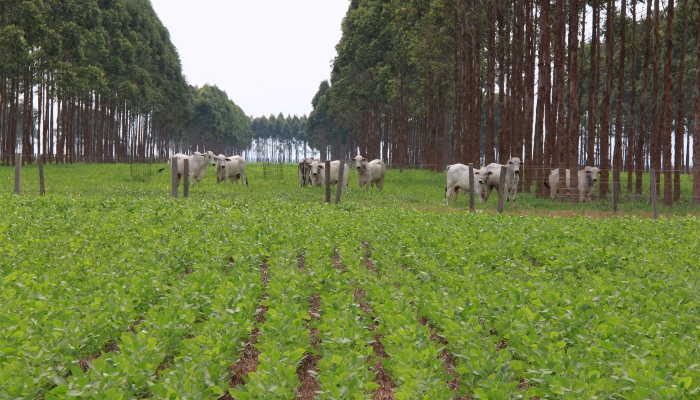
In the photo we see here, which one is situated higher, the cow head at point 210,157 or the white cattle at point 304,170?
the cow head at point 210,157

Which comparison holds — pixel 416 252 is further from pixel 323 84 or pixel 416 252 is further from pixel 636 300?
pixel 323 84

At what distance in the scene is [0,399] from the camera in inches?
143

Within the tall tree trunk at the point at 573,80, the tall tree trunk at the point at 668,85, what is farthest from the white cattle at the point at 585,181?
the tall tree trunk at the point at 668,85

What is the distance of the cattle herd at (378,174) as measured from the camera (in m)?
21.7

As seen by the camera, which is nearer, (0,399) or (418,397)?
(0,399)

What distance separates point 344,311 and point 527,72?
2247 cm

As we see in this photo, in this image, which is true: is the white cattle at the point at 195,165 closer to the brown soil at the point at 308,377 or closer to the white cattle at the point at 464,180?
the white cattle at the point at 464,180

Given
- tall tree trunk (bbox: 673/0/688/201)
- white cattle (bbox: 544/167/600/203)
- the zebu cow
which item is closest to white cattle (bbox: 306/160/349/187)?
the zebu cow

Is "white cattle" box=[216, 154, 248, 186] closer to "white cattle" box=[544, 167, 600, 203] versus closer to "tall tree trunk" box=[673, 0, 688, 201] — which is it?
"white cattle" box=[544, 167, 600, 203]

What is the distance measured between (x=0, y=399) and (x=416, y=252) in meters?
6.68

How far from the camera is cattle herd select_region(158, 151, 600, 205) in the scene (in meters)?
21.7

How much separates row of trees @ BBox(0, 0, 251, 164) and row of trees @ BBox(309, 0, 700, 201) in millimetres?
19313

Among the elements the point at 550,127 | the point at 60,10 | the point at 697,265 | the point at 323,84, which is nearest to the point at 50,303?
the point at 697,265

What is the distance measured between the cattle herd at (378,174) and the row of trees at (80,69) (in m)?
6.82
